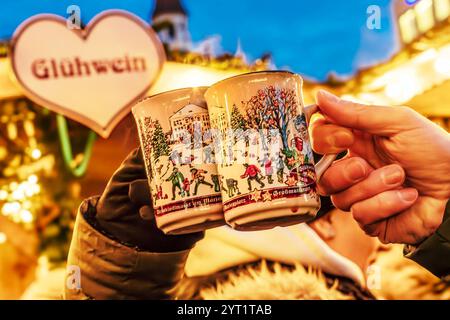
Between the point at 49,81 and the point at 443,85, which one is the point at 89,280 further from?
the point at 443,85

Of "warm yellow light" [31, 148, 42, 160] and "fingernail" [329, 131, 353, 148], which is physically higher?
"warm yellow light" [31, 148, 42, 160]

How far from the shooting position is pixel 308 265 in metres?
1.13

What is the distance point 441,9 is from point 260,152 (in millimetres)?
688

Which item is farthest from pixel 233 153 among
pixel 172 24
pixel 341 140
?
pixel 172 24

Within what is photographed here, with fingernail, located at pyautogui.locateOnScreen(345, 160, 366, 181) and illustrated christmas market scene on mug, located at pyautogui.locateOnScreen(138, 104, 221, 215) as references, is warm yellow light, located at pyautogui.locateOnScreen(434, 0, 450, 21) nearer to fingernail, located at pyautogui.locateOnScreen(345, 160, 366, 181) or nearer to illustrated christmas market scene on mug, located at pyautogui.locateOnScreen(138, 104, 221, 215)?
fingernail, located at pyautogui.locateOnScreen(345, 160, 366, 181)

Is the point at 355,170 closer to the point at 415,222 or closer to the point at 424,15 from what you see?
the point at 415,222

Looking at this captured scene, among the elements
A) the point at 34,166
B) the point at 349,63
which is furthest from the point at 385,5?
the point at 34,166

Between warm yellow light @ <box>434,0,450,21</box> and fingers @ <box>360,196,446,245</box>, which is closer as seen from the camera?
fingers @ <box>360,196,446,245</box>

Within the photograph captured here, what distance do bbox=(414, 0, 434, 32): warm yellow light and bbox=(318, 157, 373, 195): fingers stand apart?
0.53m

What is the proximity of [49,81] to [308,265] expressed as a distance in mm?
576

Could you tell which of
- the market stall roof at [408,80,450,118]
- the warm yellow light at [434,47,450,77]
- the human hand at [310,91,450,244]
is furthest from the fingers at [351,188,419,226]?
the warm yellow light at [434,47,450,77]

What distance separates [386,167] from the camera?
618mm

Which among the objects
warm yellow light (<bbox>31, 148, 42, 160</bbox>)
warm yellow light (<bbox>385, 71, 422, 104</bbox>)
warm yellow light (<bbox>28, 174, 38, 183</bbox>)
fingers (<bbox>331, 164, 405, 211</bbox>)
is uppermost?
warm yellow light (<bbox>385, 71, 422, 104</bbox>)

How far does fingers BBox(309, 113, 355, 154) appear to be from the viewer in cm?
60
